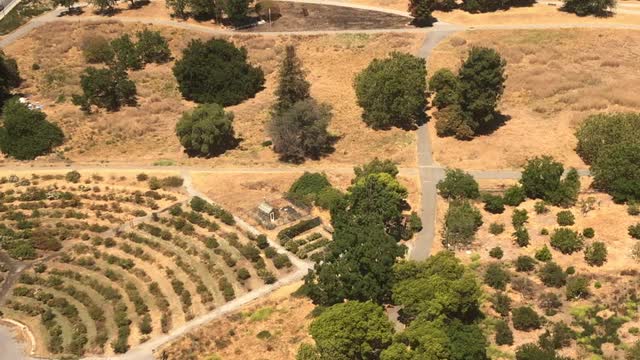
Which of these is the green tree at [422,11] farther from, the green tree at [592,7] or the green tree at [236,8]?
the green tree at [236,8]

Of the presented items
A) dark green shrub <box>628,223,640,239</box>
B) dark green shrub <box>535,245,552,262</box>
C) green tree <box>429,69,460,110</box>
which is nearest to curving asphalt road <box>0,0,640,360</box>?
green tree <box>429,69,460,110</box>

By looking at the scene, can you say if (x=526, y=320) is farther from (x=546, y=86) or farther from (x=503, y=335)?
(x=546, y=86)

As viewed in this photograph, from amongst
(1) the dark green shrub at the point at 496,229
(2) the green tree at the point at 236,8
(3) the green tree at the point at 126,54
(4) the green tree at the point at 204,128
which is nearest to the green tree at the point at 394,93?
(4) the green tree at the point at 204,128

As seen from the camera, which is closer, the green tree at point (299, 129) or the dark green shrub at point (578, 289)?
the dark green shrub at point (578, 289)

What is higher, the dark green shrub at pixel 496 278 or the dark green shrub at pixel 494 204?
the dark green shrub at pixel 494 204

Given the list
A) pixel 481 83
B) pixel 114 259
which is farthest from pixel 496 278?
pixel 114 259

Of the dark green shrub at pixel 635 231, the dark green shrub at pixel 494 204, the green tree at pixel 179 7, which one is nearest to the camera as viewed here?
the dark green shrub at pixel 635 231

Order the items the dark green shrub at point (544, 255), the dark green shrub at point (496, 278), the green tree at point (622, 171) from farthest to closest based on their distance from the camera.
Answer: the green tree at point (622, 171), the dark green shrub at point (544, 255), the dark green shrub at point (496, 278)
